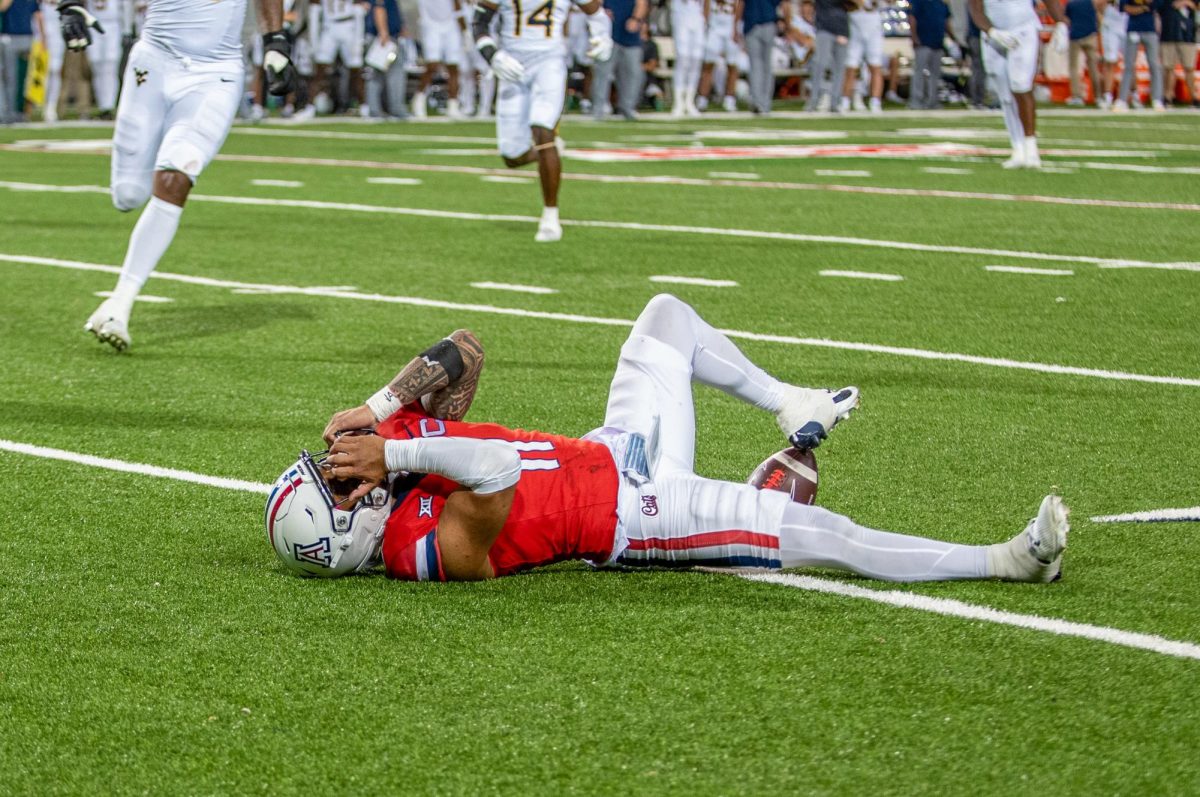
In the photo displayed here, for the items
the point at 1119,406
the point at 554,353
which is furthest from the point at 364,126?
the point at 1119,406

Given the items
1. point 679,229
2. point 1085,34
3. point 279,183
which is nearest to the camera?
point 679,229

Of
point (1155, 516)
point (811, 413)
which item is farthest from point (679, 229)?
point (1155, 516)

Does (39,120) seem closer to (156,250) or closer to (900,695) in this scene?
(156,250)

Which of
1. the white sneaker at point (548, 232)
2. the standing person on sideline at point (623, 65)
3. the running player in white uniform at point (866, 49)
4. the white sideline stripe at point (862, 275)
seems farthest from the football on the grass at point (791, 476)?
the running player in white uniform at point (866, 49)

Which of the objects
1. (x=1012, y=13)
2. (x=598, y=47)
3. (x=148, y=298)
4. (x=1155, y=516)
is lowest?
(x=148, y=298)

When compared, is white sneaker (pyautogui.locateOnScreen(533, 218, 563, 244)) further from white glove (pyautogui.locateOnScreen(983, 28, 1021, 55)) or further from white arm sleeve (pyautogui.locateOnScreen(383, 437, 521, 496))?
white arm sleeve (pyautogui.locateOnScreen(383, 437, 521, 496))

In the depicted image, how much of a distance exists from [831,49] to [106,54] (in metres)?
10.6

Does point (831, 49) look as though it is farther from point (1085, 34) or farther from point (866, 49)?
point (1085, 34)

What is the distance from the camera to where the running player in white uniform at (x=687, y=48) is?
86.2 ft

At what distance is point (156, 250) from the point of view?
830 centimetres

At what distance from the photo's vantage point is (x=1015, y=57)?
53.2 ft

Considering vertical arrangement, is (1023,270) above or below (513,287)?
above

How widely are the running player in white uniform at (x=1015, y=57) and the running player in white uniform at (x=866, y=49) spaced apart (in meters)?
10.9

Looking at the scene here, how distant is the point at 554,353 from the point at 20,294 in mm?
3234
